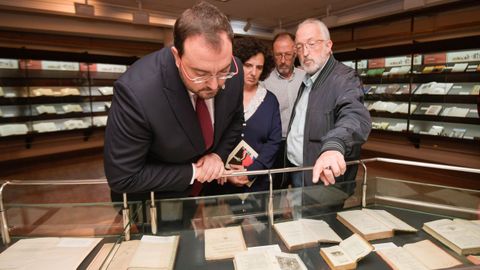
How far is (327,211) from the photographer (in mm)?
1405

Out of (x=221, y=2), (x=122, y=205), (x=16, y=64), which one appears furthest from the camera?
(x=16, y=64)

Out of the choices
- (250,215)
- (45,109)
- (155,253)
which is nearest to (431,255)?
(250,215)

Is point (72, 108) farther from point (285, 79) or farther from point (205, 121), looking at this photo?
point (205, 121)

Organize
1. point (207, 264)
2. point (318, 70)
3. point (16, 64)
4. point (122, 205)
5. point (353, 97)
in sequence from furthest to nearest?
point (16, 64) < point (318, 70) < point (353, 97) < point (122, 205) < point (207, 264)

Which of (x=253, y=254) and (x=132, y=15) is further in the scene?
(x=132, y=15)

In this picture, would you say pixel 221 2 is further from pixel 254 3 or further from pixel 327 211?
pixel 327 211

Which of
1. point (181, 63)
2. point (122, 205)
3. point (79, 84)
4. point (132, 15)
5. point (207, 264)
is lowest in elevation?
point (207, 264)

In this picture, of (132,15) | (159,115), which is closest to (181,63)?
(159,115)

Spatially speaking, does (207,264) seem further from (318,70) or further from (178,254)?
(318,70)

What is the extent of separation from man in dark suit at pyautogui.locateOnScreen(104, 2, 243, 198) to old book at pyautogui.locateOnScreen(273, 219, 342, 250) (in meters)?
0.36

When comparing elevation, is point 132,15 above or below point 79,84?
above

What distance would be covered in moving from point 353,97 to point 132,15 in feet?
17.1

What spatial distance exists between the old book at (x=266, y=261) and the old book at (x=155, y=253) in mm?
230

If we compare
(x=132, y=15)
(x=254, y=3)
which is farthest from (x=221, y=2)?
(x=132, y=15)
